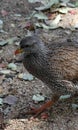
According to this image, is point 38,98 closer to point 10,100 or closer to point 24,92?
point 24,92

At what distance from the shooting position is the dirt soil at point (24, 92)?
16.9 ft

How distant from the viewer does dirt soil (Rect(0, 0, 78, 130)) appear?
5.16 metres

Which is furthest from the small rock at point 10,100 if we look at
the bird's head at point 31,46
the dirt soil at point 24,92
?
the bird's head at point 31,46

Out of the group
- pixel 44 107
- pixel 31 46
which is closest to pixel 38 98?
pixel 44 107

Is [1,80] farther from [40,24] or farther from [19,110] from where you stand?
[40,24]

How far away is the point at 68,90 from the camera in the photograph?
16.6 feet

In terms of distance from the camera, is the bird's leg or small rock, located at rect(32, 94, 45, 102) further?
small rock, located at rect(32, 94, 45, 102)

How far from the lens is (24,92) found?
5.62 meters

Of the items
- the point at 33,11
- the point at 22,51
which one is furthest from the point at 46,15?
the point at 22,51

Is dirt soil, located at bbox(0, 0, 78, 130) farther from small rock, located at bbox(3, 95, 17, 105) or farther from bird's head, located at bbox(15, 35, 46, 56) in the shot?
bird's head, located at bbox(15, 35, 46, 56)

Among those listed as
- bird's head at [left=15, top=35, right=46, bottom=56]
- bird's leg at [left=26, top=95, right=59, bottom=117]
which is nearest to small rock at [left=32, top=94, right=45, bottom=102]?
bird's leg at [left=26, top=95, right=59, bottom=117]

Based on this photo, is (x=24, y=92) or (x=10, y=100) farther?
(x=24, y=92)

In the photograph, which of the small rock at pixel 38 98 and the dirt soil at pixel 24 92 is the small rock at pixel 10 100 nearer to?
the dirt soil at pixel 24 92

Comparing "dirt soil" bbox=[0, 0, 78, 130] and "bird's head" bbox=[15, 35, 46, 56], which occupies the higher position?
"bird's head" bbox=[15, 35, 46, 56]
